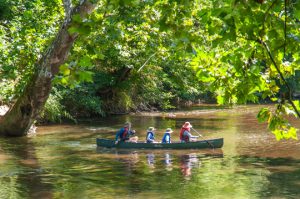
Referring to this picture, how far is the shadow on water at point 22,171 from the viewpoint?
11.2 m

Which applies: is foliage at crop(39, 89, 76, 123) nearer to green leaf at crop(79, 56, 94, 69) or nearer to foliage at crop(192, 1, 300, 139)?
foliage at crop(192, 1, 300, 139)

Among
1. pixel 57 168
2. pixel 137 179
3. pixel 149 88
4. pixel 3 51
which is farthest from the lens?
pixel 149 88

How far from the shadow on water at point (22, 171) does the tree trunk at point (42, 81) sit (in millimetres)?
735

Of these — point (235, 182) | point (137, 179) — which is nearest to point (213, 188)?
point (235, 182)

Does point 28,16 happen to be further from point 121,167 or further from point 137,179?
point 137,179

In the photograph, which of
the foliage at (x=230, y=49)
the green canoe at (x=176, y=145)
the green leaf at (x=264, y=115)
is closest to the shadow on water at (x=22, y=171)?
the green canoe at (x=176, y=145)

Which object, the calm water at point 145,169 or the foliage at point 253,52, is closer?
the foliage at point 253,52

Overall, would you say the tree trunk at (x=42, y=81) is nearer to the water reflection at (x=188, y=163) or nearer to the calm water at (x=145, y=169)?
the calm water at (x=145, y=169)

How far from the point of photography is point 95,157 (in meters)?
16.5

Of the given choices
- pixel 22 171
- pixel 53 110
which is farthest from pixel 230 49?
pixel 53 110

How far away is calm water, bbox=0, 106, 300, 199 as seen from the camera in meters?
11.2

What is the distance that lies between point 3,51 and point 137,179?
391 inches

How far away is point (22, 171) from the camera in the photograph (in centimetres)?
1382

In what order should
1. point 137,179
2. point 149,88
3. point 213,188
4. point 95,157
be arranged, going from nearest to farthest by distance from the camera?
point 213,188 < point 137,179 < point 95,157 < point 149,88
